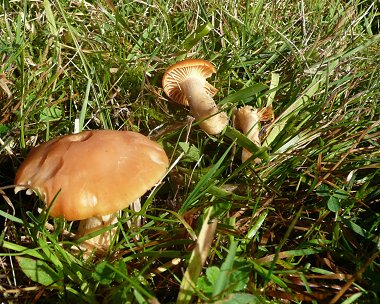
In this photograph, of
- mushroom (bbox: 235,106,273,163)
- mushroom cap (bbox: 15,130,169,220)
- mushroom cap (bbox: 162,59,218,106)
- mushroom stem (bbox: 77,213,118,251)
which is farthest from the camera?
mushroom cap (bbox: 162,59,218,106)

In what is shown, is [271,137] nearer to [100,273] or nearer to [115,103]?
[115,103]

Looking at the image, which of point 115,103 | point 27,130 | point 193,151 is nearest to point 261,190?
point 193,151

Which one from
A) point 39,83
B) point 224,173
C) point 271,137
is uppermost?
point 39,83

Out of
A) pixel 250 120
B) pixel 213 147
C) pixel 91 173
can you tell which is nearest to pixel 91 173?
pixel 91 173

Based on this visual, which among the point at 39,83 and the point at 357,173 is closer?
→ the point at 357,173

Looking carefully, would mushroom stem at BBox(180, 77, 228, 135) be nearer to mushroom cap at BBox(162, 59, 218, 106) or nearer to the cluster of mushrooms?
mushroom cap at BBox(162, 59, 218, 106)

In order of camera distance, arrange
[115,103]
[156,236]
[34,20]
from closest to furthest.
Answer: [156,236] → [115,103] → [34,20]

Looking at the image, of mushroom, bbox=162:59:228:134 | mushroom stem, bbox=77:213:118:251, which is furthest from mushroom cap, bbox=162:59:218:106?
mushroom stem, bbox=77:213:118:251
